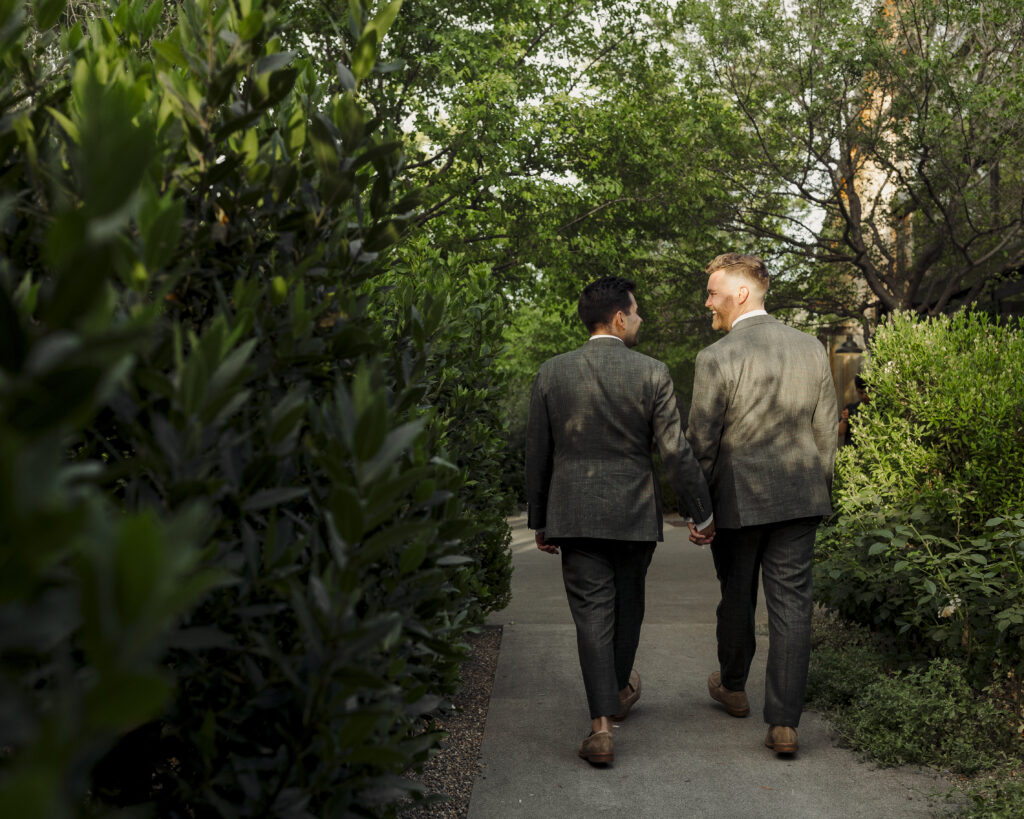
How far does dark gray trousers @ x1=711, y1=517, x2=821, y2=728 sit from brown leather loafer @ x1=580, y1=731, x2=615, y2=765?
797mm

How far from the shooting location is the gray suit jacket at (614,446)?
4457mm

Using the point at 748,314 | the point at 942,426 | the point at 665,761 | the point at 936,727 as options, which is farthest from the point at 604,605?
the point at 942,426

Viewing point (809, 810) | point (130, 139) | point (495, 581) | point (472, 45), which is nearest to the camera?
point (130, 139)

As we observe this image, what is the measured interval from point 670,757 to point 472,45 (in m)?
12.2

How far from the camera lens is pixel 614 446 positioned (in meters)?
4.52

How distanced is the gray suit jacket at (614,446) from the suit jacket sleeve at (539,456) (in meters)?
0.08

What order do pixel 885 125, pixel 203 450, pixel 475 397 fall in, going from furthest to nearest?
pixel 885 125 → pixel 475 397 → pixel 203 450

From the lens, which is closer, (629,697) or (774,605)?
(774,605)

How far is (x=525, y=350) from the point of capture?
918 inches

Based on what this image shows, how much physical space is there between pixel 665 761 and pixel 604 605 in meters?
0.77

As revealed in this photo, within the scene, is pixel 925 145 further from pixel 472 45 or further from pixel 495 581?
pixel 495 581

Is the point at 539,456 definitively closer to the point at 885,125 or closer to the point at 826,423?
the point at 826,423

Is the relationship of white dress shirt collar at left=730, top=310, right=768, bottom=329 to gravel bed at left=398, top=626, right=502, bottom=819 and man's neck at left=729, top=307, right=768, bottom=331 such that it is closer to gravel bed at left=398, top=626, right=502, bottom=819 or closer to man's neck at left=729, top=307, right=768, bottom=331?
man's neck at left=729, top=307, right=768, bottom=331

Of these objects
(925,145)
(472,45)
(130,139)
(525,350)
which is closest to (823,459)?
(130,139)
